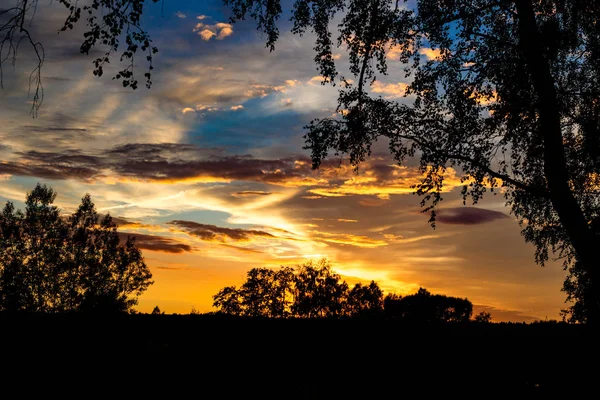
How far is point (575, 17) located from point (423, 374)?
44.9ft

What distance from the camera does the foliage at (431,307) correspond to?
155 ft

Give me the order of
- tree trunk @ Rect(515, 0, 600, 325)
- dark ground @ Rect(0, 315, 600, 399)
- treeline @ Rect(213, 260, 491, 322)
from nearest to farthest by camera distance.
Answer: dark ground @ Rect(0, 315, 600, 399) < tree trunk @ Rect(515, 0, 600, 325) < treeline @ Rect(213, 260, 491, 322)

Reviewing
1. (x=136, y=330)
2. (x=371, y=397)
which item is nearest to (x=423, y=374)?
(x=371, y=397)

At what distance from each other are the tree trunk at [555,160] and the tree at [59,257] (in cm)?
4347

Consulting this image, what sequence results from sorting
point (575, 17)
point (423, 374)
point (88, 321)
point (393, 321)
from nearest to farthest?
1. point (423, 374)
2. point (88, 321)
3. point (393, 321)
4. point (575, 17)

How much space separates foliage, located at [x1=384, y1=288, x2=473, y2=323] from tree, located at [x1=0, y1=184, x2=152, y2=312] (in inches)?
1036

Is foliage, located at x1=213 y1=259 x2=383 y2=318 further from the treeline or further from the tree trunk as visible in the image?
the tree trunk

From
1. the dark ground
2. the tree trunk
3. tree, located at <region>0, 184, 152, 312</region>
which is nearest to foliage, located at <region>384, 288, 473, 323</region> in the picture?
tree, located at <region>0, 184, 152, 312</region>

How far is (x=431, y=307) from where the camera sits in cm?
4797

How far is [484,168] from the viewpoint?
15766 mm

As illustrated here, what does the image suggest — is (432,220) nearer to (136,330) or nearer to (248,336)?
(248,336)

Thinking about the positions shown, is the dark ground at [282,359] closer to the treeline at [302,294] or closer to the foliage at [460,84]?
the foliage at [460,84]

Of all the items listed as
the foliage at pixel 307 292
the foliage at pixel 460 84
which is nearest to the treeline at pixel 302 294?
the foliage at pixel 307 292

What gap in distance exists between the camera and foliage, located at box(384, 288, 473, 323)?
4716 cm
